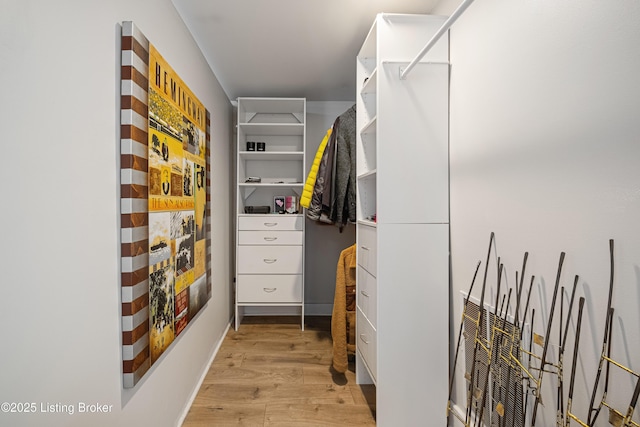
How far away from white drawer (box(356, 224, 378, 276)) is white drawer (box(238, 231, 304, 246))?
1.15 metres

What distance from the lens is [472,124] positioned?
56.6 inches

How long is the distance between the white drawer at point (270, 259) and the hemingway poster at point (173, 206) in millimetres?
930

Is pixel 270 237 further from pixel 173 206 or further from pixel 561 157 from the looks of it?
pixel 561 157

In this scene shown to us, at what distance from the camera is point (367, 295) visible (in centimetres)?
184

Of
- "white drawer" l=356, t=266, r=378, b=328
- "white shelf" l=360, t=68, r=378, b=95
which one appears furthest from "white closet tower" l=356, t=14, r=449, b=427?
"white shelf" l=360, t=68, r=378, b=95

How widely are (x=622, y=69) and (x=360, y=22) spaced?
150 centimetres

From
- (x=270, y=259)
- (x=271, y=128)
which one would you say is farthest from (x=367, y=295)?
(x=271, y=128)

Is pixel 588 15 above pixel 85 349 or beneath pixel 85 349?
above

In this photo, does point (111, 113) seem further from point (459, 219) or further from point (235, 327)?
point (235, 327)

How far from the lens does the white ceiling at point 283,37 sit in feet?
5.75

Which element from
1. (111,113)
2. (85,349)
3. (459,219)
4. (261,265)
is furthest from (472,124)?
(261,265)

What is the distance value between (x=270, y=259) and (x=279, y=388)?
127 centimetres

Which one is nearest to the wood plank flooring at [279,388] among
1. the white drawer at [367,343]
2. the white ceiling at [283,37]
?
the white drawer at [367,343]

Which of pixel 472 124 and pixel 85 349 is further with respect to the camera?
pixel 472 124
